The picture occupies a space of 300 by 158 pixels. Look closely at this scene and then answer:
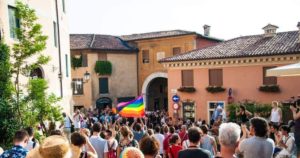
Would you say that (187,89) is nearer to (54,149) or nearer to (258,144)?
(258,144)

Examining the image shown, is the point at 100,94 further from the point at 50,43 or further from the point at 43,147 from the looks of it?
the point at 43,147

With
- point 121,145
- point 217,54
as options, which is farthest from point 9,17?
point 217,54

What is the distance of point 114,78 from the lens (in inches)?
1415

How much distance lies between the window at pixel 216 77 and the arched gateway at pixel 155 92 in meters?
10.2

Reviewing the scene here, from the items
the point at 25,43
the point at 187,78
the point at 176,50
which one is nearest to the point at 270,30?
the point at 187,78

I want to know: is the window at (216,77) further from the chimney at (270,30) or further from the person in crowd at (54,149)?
the person in crowd at (54,149)

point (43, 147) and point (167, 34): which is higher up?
point (167, 34)

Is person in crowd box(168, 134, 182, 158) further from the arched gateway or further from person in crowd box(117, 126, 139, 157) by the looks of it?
the arched gateway

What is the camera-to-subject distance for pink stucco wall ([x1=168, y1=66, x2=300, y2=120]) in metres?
22.4

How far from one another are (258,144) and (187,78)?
71.6ft

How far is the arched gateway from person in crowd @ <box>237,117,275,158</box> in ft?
99.1

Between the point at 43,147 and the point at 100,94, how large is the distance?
31802mm

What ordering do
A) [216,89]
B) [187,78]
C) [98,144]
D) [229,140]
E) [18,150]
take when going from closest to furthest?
[229,140], [18,150], [98,144], [216,89], [187,78]

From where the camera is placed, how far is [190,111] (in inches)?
1042
